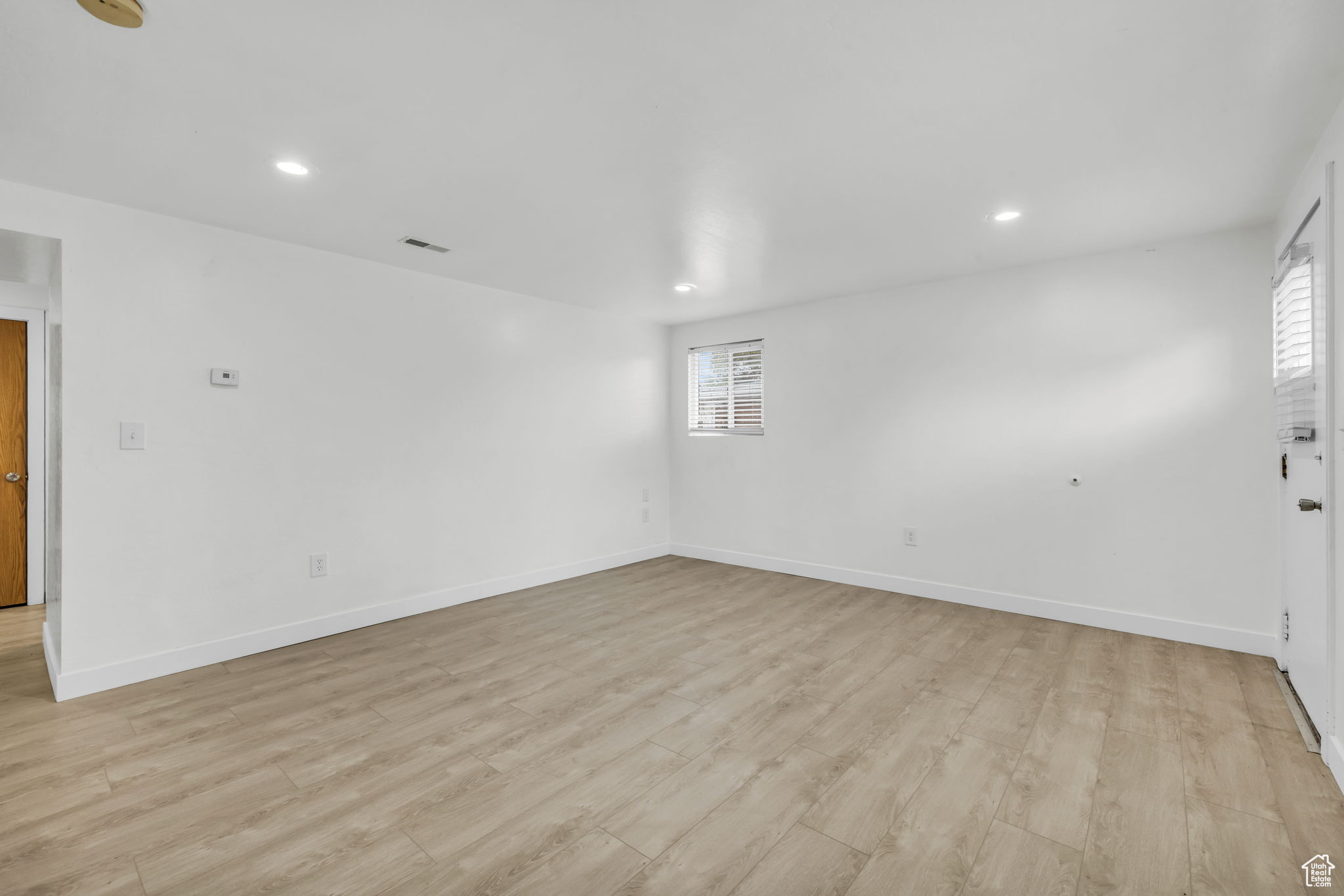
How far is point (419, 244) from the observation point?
134 inches

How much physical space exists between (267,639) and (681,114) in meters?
3.47

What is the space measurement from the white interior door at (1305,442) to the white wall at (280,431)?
168 inches

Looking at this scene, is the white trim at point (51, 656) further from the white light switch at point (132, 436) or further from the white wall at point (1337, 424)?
the white wall at point (1337, 424)

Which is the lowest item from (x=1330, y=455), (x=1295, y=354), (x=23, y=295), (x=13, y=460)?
(x=13, y=460)

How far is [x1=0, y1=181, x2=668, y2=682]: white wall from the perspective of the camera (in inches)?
108

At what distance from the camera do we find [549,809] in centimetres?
182

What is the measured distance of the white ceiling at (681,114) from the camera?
1.58m

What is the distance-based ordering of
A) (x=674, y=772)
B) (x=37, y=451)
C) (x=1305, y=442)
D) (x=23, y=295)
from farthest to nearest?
(x=37, y=451) → (x=23, y=295) → (x=1305, y=442) → (x=674, y=772)

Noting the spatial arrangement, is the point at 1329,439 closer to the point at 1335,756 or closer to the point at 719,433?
the point at 1335,756

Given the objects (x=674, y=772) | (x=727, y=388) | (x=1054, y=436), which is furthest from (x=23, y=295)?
(x=1054, y=436)

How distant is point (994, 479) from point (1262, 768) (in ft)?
6.99

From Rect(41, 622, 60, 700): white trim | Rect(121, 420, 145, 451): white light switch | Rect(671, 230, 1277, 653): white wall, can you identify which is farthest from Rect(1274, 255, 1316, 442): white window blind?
Rect(41, 622, 60, 700): white trim

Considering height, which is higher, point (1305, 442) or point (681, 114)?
point (681, 114)

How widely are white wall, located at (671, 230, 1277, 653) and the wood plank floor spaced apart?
50 centimetres
